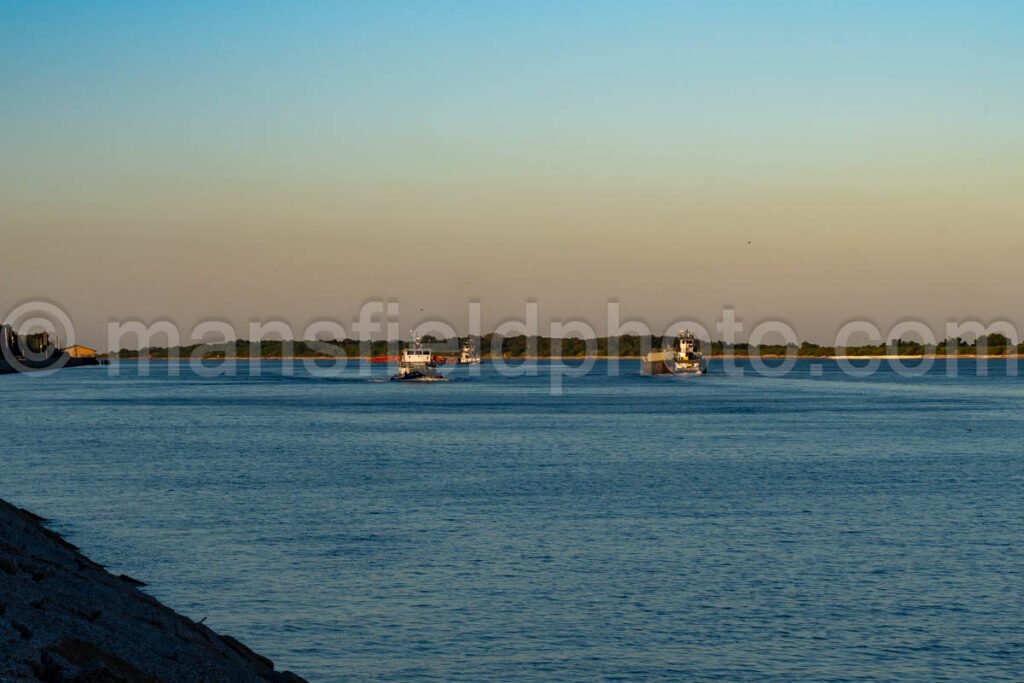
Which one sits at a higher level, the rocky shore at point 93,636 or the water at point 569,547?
the rocky shore at point 93,636

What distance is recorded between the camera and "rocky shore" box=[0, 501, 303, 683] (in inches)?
575

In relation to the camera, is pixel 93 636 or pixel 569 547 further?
pixel 569 547

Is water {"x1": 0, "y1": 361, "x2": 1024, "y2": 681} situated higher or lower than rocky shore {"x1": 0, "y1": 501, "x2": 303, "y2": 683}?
lower

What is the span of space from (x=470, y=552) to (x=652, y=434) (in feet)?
167

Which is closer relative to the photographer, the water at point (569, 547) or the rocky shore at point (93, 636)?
the rocky shore at point (93, 636)

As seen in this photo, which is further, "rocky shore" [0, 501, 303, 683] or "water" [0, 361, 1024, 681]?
"water" [0, 361, 1024, 681]

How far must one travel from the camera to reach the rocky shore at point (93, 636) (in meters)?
14.6

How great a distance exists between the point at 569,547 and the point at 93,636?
17396 millimetres

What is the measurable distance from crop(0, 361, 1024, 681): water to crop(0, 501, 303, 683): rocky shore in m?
1.96

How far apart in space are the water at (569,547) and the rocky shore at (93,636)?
6.45ft

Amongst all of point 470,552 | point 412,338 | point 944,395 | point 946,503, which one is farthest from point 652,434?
point 412,338

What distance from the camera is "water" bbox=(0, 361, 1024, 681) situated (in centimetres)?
2278

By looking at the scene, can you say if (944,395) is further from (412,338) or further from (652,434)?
(652,434)

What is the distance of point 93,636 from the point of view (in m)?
18.0
